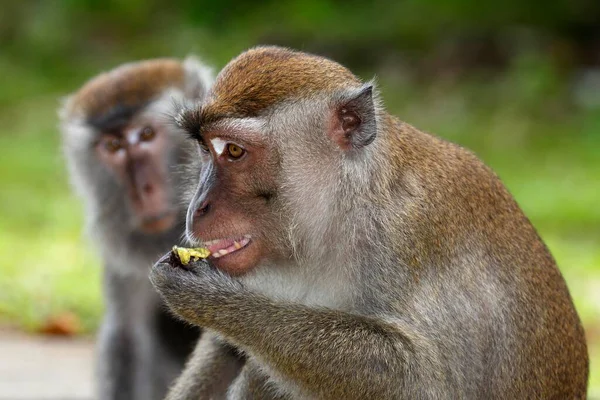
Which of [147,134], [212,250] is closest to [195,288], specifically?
[212,250]

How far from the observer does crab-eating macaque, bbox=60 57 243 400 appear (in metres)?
7.07

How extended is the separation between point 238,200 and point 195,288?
0.39 meters

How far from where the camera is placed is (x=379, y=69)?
16.5 metres

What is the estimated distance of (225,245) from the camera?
15.1 ft

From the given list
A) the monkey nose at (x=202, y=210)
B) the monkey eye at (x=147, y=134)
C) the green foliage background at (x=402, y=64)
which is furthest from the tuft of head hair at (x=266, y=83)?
the green foliage background at (x=402, y=64)

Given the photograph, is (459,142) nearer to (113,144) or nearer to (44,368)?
(113,144)

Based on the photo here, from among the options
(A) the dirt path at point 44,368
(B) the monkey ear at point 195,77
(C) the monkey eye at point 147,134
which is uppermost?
(B) the monkey ear at point 195,77

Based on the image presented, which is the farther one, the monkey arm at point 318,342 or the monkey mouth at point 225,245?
the monkey mouth at point 225,245

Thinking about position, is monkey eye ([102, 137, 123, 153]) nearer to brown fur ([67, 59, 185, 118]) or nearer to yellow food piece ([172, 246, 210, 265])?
brown fur ([67, 59, 185, 118])

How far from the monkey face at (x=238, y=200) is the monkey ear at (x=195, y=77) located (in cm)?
268

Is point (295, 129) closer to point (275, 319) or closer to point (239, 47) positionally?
point (275, 319)

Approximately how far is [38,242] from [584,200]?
231 inches

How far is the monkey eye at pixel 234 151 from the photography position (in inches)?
179

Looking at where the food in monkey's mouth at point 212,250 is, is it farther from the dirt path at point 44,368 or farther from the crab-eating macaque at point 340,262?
the dirt path at point 44,368
